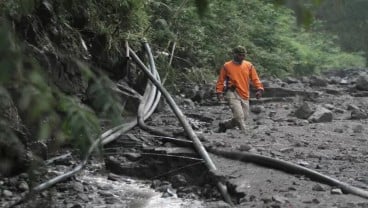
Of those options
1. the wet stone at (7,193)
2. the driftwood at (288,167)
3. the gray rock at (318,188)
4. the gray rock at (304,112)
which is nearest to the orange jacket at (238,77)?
the driftwood at (288,167)

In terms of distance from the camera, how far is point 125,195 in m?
6.61

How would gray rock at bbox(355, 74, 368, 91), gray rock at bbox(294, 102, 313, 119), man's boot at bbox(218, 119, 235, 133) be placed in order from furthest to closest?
1. gray rock at bbox(355, 74, 368, 91)
2. gray rock at bbox(294, 102, 313, 119)
3. man's boot at bbox(218, 119, 235, 133)

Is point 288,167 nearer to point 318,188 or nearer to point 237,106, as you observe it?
point 318,188

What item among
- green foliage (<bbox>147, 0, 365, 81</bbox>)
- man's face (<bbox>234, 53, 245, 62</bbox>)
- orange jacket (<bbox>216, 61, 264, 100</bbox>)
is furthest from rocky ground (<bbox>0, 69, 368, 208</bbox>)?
green foliage (<bbox>147, 0, 365, 81</bbox>)

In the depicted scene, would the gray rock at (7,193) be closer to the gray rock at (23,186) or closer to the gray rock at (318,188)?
the gray rock at (23,186)

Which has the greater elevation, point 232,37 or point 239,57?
point 232,37

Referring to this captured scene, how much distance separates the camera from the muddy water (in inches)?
247

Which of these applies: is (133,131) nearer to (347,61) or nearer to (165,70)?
(165,70)

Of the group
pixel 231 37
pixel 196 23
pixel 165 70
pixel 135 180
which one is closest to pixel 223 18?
pixel 231 37

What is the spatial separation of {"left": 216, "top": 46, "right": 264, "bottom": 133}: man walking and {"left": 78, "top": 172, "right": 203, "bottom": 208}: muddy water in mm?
2739

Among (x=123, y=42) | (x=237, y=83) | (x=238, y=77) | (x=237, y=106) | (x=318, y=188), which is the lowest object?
(x=318, y=188)

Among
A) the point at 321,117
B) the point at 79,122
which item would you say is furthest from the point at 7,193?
the point at 321,117

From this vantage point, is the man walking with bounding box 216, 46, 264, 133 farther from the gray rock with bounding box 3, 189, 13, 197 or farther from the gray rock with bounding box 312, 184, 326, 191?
the gray rock with bounding box 3, 189, 13, 197

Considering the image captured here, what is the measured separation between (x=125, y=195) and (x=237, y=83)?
3550 mm
